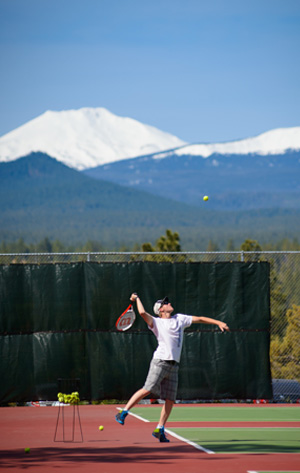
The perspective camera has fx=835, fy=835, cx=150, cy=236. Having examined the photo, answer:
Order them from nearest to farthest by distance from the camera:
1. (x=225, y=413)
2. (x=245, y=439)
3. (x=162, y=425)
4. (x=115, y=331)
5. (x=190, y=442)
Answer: (x=162, y=425) → (x=190, y=442) → (x=245, y=439) → (x=225, y=413) → (x=115, y=331)

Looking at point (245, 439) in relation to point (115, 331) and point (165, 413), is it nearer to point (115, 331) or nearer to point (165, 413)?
point (165, 413)

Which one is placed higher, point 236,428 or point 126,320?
point 126,320

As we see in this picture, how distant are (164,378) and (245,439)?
4.31 ft

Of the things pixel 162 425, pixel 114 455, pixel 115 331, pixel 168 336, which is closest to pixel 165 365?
pixel 168 336

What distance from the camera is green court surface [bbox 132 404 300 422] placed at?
12414 mm

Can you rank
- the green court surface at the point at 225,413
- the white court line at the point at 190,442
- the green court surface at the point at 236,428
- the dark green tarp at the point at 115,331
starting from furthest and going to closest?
1. the dark green tarp at the point at 115,331
2. the green court surface at the point at 225,413
3. the green court surface at the point at 236,428
4. the white court line at the point at 190,442

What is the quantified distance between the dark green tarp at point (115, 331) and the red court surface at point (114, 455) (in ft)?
8.30

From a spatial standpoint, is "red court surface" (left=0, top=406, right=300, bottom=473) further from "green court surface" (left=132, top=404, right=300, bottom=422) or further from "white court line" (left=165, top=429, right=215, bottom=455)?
"green court surface" (left=132, top=404, right=300, bottom=422)

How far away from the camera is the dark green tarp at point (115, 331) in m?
14.1

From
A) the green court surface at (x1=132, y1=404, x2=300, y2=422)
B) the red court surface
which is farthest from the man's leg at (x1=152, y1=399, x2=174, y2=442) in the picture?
the green court surface at (x1=132, y1=404, x2=300, y2=422)

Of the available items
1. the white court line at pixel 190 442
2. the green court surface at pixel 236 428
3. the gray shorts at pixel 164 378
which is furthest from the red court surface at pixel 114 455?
the gray shorts at pixel 164 378

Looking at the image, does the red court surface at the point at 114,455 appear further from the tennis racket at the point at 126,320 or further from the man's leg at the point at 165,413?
the tennis racket at the point at 126,320

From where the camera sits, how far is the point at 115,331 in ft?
46.8

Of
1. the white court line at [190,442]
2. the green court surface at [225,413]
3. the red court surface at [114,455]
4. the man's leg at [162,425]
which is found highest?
the man's leg at [162,425]
